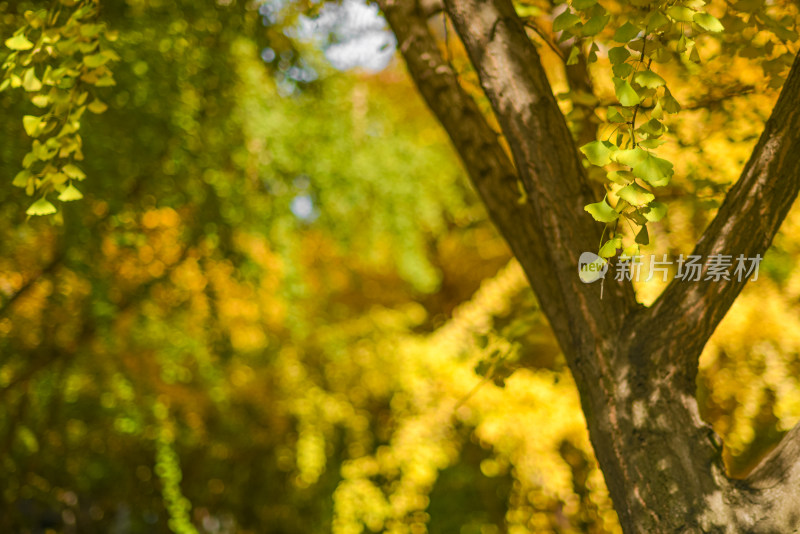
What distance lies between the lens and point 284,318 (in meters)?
5.35

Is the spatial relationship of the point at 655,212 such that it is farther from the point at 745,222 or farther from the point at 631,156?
the point at 745,222

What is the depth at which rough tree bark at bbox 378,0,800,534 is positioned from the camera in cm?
130

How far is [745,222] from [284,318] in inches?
172

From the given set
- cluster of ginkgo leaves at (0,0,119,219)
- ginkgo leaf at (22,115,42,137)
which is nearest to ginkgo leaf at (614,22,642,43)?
cluster of ginkgo leaves at (0,0,119,219)

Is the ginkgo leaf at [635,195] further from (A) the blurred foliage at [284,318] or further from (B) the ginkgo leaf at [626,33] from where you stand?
(A) the blurred foliage at [284,318]

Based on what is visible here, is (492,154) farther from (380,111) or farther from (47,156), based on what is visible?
(380,111)

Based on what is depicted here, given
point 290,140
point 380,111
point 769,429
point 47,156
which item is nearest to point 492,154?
point 47,156

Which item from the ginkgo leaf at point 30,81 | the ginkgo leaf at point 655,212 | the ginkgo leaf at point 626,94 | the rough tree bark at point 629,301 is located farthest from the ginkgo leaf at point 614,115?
the ginkgo leaf at point 30,81

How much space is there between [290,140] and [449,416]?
221 centimetres

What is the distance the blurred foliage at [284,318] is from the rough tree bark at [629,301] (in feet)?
1.26

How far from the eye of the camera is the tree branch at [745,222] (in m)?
1.29

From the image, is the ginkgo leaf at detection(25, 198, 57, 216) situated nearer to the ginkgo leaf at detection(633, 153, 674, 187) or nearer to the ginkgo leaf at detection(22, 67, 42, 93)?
the ginkgo leaf at detection(22, 67, 42, 93)

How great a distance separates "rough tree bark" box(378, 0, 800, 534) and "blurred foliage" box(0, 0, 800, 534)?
385 mm

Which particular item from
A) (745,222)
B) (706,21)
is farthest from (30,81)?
(745,222)
